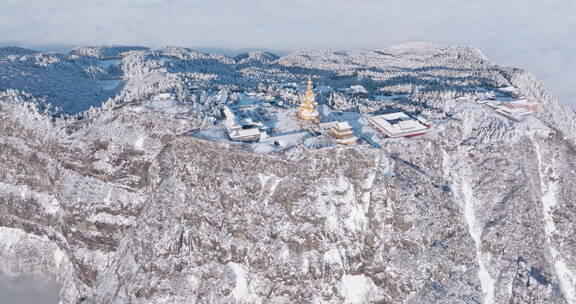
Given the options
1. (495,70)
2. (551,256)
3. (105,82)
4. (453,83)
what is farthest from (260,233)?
(495,70)

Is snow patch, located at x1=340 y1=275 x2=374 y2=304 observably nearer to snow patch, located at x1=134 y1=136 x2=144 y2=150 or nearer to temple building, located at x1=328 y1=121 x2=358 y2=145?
temple building, located at x1=328 y1=121 x2=358 y2=145

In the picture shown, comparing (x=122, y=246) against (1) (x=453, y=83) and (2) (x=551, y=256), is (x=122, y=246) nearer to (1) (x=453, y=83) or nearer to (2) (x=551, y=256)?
(2) (x=551, y=256)

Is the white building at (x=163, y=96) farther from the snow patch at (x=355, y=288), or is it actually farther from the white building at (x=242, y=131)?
the snow patch at (x=355, y=288)

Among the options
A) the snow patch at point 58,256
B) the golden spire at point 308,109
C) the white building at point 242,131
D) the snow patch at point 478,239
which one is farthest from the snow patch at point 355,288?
the snow patch at point 58,256

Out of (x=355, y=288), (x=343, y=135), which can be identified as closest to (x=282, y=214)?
(x=355, y=288)

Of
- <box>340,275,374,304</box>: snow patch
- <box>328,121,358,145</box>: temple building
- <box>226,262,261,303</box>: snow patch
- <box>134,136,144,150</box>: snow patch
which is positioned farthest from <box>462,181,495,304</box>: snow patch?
<box>134,136,144,150</box>: snow patch

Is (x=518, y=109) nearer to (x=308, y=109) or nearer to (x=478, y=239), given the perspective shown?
(x=478, y=239)
